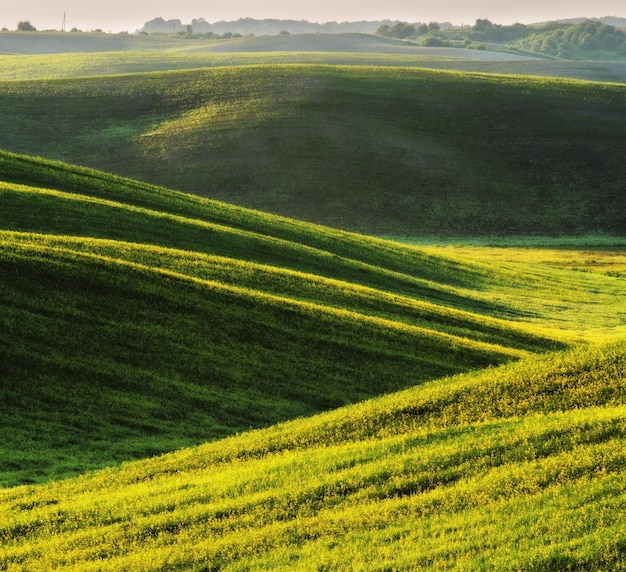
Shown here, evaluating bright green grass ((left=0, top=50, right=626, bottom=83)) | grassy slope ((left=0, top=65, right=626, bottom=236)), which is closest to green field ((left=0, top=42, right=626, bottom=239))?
grassy slope ((left=0, top=65, right=626, bottom=236))

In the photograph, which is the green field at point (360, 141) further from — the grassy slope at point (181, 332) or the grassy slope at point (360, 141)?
the grassy slope at point (181, 332)

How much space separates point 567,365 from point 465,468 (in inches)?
195

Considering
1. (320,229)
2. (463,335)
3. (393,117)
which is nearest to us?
(463,335)

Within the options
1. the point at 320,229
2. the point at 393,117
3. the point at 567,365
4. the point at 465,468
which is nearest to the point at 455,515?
the point at 465,468

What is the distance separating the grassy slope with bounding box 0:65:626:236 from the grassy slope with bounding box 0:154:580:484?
27.9 meters

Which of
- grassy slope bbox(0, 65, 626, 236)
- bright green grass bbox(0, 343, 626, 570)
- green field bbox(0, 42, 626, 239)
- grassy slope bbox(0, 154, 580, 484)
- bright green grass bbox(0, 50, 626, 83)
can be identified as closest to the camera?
bright green grass bbox(0, 343, 626, 570)

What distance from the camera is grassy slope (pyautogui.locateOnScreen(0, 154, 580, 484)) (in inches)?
660

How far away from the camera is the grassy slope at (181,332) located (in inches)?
660

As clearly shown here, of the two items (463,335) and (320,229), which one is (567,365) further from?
(320,229)

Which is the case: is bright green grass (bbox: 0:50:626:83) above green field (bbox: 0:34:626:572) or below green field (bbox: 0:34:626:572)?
above

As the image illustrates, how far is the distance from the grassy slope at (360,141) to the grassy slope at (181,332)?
27909 mm

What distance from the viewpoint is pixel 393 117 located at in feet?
256

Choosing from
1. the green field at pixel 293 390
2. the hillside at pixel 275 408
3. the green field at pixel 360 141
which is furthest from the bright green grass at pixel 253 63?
the hillside at pixel 275 408

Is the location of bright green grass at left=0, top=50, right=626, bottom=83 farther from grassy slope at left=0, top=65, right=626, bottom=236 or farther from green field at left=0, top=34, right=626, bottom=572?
green field at left=0, top=34, right=626, bottom=572
